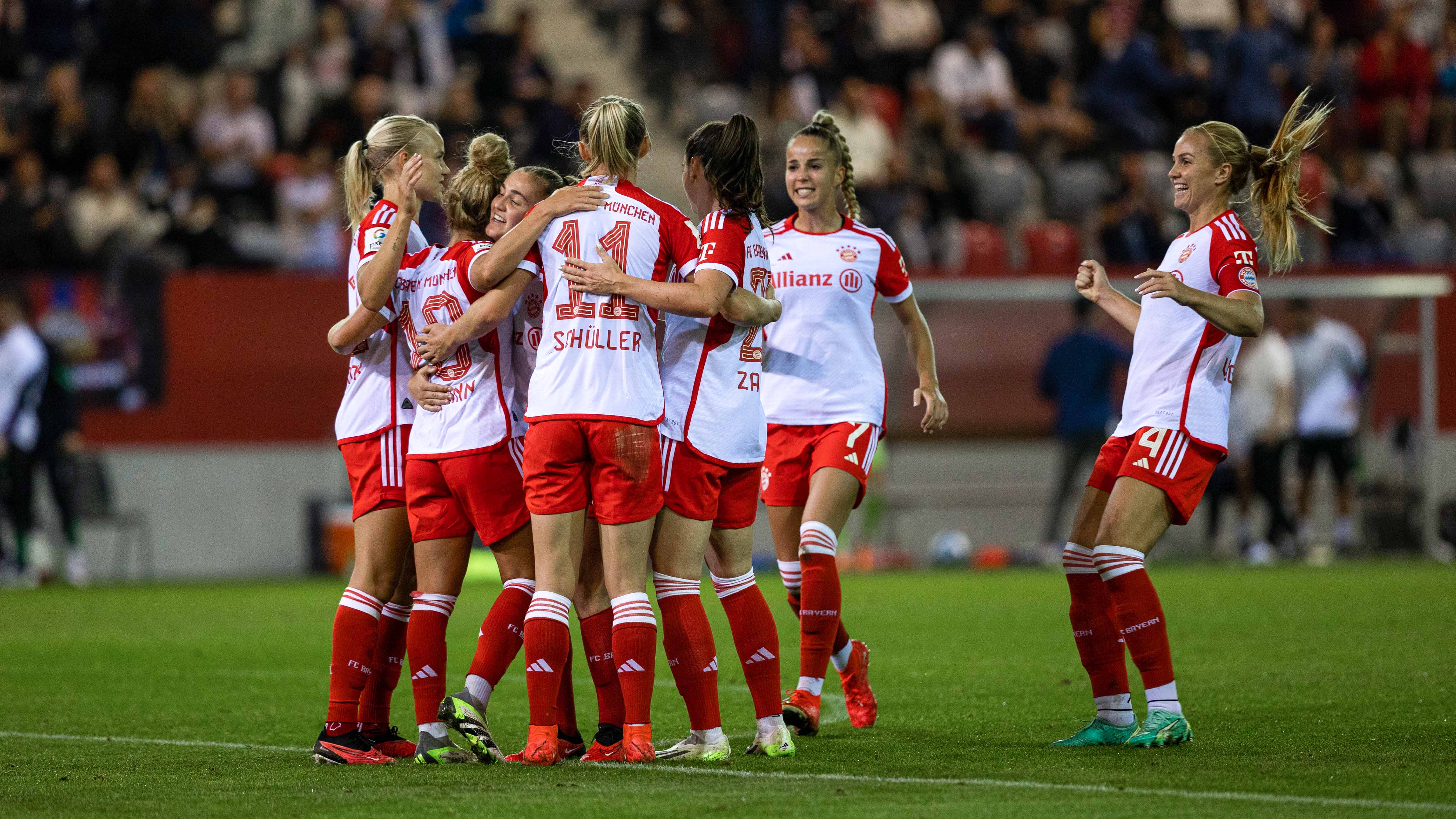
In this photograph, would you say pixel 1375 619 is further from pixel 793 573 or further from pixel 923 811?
pixel 923 811

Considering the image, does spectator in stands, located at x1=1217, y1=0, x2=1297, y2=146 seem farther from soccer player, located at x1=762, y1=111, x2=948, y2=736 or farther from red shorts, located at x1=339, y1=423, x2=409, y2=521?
red shorts, located at x1=339, y1=423, x2=409, y2=521

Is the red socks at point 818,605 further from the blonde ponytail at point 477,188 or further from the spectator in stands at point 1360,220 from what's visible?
the spectator in stands at point 1360,220

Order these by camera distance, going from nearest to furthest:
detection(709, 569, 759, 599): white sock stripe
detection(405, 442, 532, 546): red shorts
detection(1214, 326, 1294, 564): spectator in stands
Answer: detection(405, 442, 532, 546): red shorts < detection(709, 569, 759, 599): white sock stripe < detection(1214, 326, 1294, 564): spectator in stands

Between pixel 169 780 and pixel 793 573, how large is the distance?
276 cm

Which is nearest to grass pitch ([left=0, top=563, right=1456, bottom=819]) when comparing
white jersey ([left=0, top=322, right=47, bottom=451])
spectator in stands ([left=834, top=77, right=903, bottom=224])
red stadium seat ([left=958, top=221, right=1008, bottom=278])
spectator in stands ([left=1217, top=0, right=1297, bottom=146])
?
white jersey ([left=0, top=322, right=47, bottom=451])

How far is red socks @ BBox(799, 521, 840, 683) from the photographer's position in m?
6.95

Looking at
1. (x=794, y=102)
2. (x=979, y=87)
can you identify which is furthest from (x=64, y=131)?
(x=979, y=87)

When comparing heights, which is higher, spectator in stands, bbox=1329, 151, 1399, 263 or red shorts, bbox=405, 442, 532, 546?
spectator in stands, bbox=1329, 151, 1399, 263

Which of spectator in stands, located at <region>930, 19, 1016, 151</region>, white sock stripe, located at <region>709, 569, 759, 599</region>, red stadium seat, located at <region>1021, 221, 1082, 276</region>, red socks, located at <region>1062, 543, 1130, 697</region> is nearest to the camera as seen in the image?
white sock stripe, located at <region>709, 569, 759, 599</region>

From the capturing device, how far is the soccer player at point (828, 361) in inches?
285

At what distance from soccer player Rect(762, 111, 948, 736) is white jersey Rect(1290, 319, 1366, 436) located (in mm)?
11816

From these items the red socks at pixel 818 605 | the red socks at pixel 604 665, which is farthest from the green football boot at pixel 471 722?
the red socks at pixel 818 605

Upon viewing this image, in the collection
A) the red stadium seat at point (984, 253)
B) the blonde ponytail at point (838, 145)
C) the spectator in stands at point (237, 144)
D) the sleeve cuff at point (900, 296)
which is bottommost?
the sleeve cuff at point (900, 296)

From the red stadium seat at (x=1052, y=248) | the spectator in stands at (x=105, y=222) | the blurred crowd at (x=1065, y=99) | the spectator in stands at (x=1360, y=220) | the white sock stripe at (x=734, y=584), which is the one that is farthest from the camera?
the spectator in stands at (x=1360, y=220)
